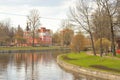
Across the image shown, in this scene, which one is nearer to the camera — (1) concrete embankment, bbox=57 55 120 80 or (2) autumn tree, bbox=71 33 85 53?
(1) concrete embankment, bbox=57 55 120 80

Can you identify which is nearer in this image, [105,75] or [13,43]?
[105,75]

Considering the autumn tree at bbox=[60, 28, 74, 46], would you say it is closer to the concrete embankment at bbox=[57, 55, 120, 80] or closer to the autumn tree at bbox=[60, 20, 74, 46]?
the autumn tree at bbox=[60, 20, 74, 46]

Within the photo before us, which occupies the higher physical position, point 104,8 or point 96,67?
point 104,8

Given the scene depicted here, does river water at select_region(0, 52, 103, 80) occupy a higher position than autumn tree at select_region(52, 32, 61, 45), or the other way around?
autumn tree at select_region(52, 32, 61, 45)

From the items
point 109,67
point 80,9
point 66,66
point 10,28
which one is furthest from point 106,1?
point 10,28

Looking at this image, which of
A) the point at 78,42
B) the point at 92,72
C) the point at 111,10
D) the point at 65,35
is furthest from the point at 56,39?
the point at 92,72

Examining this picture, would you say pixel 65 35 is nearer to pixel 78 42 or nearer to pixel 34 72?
pixel 78 42

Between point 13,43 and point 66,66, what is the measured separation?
93423 mm

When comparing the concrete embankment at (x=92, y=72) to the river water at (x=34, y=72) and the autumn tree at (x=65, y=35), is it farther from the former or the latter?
the autumn tree at (x=65, y=35)

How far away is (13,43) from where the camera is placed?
139 metres

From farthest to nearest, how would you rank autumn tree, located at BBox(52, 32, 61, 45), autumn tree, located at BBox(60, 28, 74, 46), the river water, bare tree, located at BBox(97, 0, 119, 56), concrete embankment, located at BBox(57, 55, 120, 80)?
autumn tree, located at BBox(52, 32, 61, 45), autumn tree, located at BBox(60, 28, 74, 46), bare tree, located at BBox(97, 0, 119, 56), the river water, concrete embankment, located at BBox(57, 55, 120, 80)

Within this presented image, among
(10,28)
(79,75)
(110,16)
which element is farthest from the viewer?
(10,28)

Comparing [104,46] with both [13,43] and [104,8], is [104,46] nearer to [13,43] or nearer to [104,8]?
[104,8]

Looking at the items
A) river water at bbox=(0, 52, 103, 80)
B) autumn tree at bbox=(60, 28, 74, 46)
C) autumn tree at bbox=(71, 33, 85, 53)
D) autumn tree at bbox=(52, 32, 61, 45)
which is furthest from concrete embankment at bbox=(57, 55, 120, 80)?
autumn tree at bbox=(52, 32, 61, 45)
